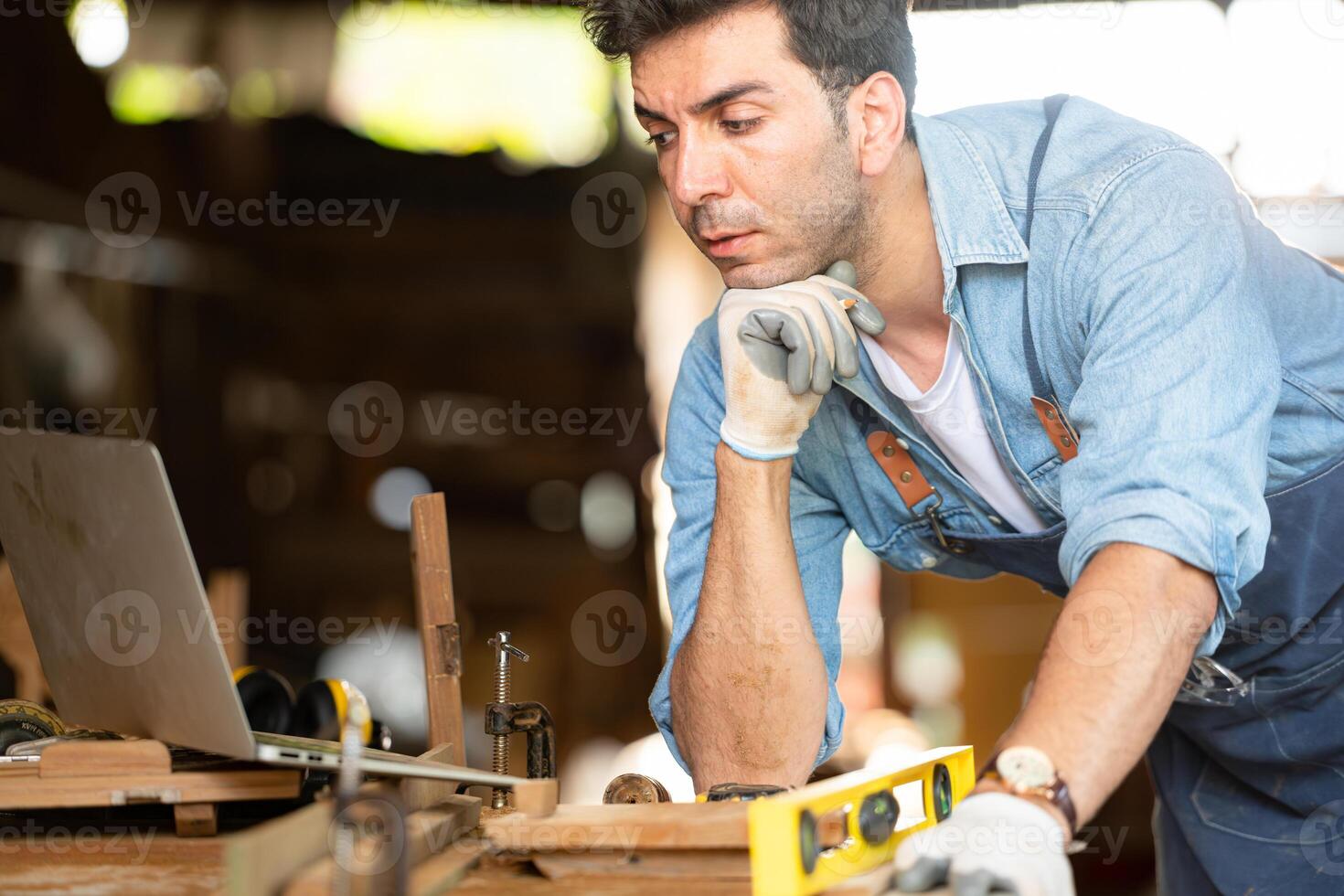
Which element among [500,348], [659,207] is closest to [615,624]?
[500,348]

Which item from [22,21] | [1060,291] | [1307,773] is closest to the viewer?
[1060,291]

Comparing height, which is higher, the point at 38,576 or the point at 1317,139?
the point at 1317,139

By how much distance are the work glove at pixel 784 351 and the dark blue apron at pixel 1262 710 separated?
19 cm

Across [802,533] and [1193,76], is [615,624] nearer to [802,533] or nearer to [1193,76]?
[1193,76]

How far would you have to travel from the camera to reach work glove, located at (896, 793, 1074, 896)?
72 cm

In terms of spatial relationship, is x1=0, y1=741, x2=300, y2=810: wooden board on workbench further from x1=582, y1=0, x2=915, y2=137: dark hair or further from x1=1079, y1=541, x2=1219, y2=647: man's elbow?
x1=582, y1=0, x2=915, y2=137: dark hair

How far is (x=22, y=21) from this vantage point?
3.30 m

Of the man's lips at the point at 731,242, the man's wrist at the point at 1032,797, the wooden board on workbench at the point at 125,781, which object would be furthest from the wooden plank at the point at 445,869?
the man's lips at the point at 731,242

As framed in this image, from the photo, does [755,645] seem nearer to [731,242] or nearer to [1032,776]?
[731,242]

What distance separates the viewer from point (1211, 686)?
4.95 feet

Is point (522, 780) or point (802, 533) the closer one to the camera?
point (522, 780)

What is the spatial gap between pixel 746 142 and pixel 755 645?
0.55 metres

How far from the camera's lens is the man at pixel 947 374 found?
1.21 m

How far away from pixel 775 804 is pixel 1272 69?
149 inches
